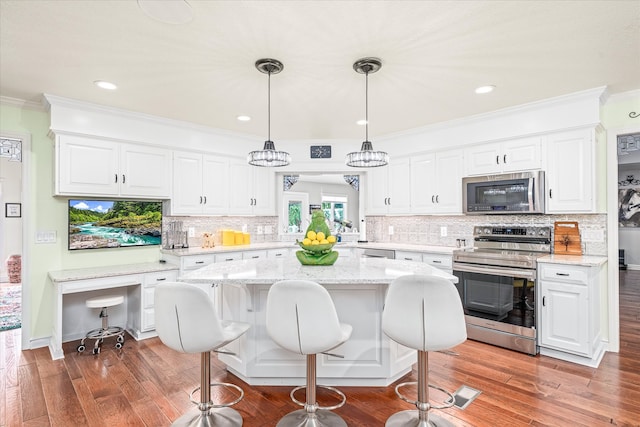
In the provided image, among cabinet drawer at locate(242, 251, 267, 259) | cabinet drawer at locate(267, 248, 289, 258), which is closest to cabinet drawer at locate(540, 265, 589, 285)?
cabinet drawer at locate(267, 248, 289, 258)

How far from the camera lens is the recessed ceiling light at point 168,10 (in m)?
1.92

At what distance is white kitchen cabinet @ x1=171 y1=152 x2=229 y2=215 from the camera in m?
4.36

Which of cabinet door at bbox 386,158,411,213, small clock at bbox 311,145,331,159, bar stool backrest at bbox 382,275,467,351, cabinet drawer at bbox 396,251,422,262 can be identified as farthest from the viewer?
small clock at bbox 311,145,331,159

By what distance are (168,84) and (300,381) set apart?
2.84 metres

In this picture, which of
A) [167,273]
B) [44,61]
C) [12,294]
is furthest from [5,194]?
[44,61]

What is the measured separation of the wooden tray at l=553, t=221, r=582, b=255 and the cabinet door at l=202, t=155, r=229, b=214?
4.10 meters

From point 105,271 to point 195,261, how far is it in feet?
3.02

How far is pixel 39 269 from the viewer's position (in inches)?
141

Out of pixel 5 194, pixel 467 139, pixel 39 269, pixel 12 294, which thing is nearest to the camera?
pixel 39 269

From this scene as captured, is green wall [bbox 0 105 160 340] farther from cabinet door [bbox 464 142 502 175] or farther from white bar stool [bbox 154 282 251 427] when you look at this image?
cabinet door [bbox 464 142 502 175]

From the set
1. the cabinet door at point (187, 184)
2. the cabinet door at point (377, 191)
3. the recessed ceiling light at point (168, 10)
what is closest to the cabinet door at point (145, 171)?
the cabinet door at point (187, 184)

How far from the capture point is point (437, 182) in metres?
4.50

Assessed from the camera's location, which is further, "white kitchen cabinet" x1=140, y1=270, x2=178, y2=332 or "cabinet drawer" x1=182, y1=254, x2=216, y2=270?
"cabinet drawer" x1=182, y1=254, x2=216, y2=270

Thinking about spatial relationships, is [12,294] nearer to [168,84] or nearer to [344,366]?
[168,84]
